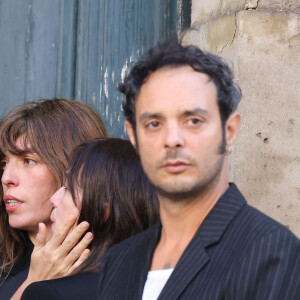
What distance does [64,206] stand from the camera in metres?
2.87

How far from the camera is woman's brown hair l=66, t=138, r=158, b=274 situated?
2754 mm

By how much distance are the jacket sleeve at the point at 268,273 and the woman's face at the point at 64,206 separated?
95cm

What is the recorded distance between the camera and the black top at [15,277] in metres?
3.40

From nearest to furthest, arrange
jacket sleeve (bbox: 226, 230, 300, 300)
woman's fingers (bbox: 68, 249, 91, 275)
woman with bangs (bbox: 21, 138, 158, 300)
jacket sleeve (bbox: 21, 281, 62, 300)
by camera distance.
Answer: jacket sleeve (bbox: 226, 230, 300, 300), jacket sleeve (bbox: 21, 281, 62, 300), woman with bangs (bbox: 21, 138, 158, 300), woman's fingers (bbox: 68, 249, 91, 275)

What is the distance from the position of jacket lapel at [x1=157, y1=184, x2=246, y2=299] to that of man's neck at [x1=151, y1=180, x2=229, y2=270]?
25 mm

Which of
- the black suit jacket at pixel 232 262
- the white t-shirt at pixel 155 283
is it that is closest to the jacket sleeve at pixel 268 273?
the black suit jacket at pixel 232 262

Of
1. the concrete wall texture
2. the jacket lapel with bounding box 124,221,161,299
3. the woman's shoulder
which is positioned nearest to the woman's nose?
the woman's shoulder

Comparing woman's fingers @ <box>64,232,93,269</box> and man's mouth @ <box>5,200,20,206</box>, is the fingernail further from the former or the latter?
man's mouth @ <box>5,200,20,206</box>

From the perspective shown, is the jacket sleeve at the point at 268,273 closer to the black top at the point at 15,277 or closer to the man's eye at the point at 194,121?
the man's eye at the point at 194,121

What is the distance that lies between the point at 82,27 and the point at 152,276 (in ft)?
7.42

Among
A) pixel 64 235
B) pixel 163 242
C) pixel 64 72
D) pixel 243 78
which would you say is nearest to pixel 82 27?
pixel 64 72

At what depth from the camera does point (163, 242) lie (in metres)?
2.28

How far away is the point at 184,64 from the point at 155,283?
0.59m

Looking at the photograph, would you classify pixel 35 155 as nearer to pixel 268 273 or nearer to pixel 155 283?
pixel 155 283
